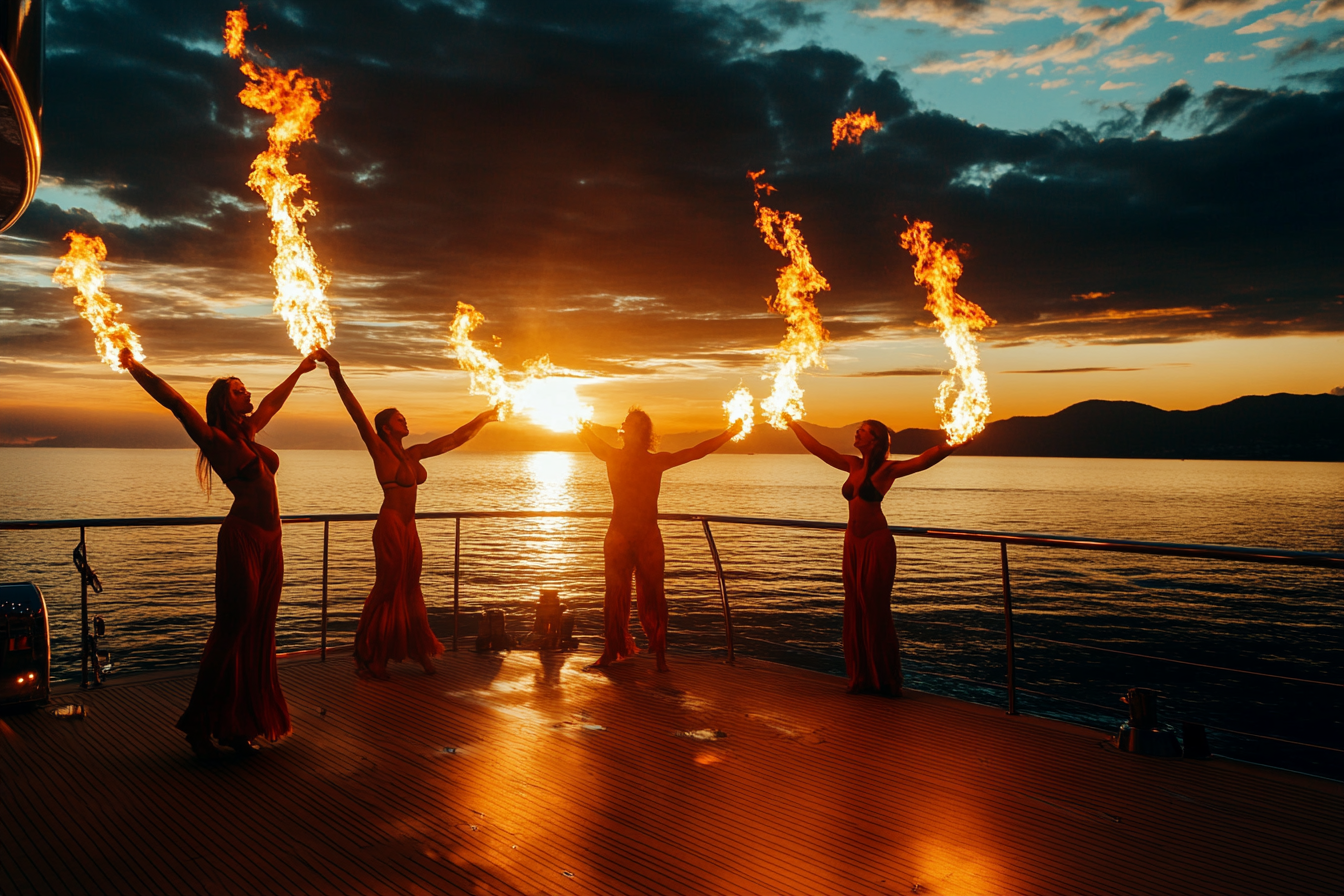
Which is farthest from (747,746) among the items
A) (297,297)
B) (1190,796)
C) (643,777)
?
(297,297)

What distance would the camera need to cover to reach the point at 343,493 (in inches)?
3482

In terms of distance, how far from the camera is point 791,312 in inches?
264

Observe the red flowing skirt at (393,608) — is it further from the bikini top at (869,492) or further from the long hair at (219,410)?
the bikini top at (869,492)

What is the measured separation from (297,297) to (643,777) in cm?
426

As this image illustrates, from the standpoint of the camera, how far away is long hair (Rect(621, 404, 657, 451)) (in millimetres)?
6336

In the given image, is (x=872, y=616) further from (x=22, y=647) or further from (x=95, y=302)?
(x=22, y=647)

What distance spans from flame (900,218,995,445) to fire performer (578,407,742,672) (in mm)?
1658

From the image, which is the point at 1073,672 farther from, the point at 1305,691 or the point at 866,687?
the point at 866,687

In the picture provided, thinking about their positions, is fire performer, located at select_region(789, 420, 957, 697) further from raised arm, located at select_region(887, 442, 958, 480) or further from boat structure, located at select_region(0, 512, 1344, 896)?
boat structure, located at select_region(0, 512, 1344, 896)

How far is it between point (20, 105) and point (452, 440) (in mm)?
3774

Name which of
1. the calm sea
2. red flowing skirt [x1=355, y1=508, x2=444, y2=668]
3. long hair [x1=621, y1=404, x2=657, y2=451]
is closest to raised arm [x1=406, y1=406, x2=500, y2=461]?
red flowing skirt [x1=355, y1=508, x2=444, y2=668]

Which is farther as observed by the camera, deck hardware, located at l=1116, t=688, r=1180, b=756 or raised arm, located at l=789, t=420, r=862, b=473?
raised arm, located at l=789, t=420, r=862, b=473

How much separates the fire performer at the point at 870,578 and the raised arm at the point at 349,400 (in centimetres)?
352

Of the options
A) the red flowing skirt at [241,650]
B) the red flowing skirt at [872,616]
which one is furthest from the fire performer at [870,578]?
the red flowing skirt at [241,650]
